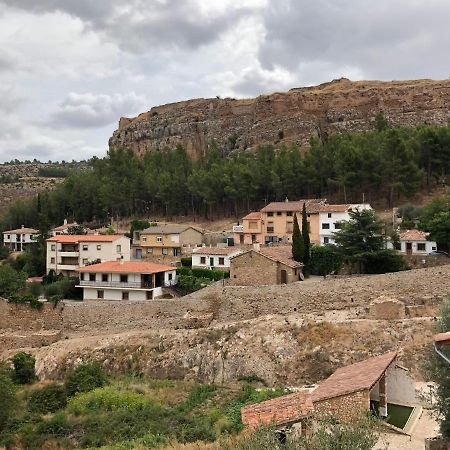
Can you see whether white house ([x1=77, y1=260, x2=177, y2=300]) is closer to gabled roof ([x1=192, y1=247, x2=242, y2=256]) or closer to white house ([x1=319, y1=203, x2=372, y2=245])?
gabled roof ([x1=192, y1=247, x2=242, y2=256])

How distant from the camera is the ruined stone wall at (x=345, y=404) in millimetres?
15016

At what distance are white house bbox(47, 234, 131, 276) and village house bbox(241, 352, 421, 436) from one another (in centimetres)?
3368

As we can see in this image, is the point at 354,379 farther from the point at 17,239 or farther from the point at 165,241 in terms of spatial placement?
the point at 17,239

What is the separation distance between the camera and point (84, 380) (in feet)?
88.9

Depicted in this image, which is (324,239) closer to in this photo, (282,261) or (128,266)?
(282,261)

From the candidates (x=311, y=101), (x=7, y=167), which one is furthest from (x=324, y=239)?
(x=7, y=167)

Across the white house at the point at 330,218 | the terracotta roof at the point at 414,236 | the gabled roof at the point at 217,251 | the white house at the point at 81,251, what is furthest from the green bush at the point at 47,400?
the terracotta roof at the point at 414,236

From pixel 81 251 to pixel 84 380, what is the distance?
24293 mm

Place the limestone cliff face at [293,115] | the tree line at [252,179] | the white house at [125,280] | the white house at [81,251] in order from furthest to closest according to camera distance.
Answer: the limestone cliff face at [293,115], the tree line at [252,179], the white house at [81,251], the white house at [125,280]

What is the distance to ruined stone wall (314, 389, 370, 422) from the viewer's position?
15.0 meters

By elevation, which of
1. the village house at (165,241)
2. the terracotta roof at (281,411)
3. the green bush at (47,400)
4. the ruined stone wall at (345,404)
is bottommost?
the green bush at (47,400)

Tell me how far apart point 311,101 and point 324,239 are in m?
53.6

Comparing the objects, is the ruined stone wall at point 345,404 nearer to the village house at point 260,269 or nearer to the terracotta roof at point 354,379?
the terracotta roof at point 354,379

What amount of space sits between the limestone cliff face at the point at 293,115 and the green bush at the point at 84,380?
63.4 meters
